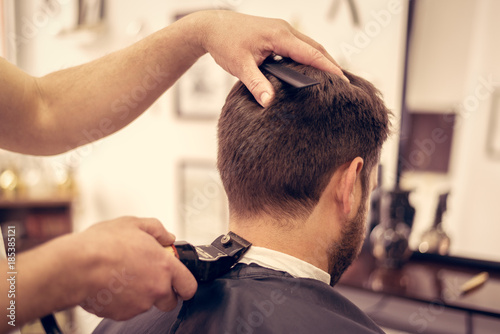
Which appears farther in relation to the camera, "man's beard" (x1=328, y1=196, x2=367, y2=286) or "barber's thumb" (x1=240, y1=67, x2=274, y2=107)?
"man's beard" (x1=328, y1=196, x2=367, y2=286)

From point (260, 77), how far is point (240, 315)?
1.76 feet

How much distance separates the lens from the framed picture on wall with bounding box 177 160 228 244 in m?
2.69

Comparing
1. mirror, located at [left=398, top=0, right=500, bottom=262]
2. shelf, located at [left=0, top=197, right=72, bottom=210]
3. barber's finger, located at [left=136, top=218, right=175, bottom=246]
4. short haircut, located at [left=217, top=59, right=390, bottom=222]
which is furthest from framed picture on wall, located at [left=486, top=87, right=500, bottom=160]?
shelf, located at [left=0, top=197, right=72, bottom=210]

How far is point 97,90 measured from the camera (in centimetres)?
117

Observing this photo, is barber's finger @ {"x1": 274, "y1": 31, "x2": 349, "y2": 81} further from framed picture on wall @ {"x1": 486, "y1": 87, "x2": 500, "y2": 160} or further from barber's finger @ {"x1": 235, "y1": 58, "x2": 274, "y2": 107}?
framed picture on wall @ {"x1": 486, "y1": 87, "x2": 500, "y2": 160}

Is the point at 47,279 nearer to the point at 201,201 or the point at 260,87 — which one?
the point at 260,87

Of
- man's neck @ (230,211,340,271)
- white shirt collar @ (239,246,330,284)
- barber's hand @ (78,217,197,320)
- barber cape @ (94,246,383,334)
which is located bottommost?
barber cape @ (94,246,383,334)

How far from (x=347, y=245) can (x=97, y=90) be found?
891 mm

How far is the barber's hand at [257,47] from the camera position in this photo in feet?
2.89

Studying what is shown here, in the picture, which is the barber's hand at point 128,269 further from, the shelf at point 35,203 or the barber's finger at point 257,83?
the shelf at point 35,203

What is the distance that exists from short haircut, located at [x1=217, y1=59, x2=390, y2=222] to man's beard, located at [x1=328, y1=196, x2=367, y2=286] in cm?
11

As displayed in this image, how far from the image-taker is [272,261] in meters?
0.89

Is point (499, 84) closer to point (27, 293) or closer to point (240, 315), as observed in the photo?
point (240, 315)

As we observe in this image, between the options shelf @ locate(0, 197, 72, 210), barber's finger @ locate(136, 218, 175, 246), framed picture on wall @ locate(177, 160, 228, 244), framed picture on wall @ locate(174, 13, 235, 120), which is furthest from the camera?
shelf @ locate(0, 197, 72, 210)
